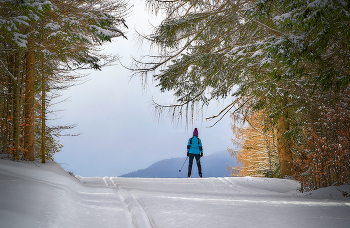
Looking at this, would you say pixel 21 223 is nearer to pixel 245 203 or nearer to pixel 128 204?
pixel 128 204

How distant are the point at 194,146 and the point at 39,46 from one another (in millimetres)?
6758

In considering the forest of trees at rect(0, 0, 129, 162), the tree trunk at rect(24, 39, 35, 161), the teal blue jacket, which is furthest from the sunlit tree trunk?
the tree trunk at rect(24, 39, 35, 161)

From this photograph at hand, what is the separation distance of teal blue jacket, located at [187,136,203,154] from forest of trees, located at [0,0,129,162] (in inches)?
199

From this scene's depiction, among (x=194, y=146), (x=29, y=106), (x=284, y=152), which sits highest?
(x=29, y=106)

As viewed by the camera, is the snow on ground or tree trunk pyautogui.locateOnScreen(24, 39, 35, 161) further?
tree trunk pyautogui.locateOnScreen(24, 39, 35, 161)

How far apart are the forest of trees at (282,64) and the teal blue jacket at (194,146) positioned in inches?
64.4

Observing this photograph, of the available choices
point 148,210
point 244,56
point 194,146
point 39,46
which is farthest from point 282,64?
point 39,46

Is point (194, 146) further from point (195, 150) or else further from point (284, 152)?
point (284, 152)

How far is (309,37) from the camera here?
4828 mm

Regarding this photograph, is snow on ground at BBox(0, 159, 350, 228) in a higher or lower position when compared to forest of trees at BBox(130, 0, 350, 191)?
lower

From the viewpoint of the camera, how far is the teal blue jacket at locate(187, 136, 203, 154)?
9930mm

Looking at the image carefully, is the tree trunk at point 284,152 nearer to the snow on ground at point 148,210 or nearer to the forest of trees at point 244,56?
the forest of trees at point 244,56

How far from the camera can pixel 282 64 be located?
16.5 ft

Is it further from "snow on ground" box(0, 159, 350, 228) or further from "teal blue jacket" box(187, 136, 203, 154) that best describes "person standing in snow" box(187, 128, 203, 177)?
"snow on ground" box(0, 159, 350, 228)
